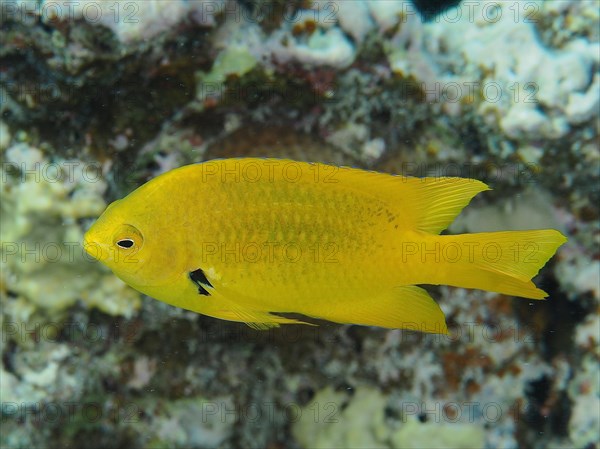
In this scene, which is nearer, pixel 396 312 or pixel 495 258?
pixel 495 258

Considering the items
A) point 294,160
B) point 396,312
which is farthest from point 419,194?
point 294,160

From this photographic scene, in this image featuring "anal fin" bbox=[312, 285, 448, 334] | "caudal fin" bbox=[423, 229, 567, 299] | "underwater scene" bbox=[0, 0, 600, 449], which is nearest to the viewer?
"caudal fin" bbox=[423, 229, 567, 299]

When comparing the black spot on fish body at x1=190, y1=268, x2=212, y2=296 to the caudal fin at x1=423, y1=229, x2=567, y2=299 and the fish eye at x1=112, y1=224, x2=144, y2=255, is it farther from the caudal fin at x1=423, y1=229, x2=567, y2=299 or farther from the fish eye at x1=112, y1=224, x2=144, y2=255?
the caudal fin at x1=423, y1=229, x2=567, y2=299

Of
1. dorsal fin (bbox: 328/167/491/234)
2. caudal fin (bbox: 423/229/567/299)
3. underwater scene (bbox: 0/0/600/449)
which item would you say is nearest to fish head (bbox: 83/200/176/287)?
underwater scene (bbox: 0/0/600/449)

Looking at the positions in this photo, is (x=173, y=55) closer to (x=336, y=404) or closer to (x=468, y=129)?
(x=468, y=129)

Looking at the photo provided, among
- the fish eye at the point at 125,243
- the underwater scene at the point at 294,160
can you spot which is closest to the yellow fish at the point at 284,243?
the fish eye at the point at 125,243

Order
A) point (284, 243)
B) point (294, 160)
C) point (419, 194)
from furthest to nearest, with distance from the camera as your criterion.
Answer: point (294, 160) < point (419, 194) < point (284, 243)

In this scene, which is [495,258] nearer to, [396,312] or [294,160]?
[396,312]

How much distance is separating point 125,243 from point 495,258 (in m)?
1.43

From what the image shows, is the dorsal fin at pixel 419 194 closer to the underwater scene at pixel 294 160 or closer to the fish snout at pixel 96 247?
the underwater scene at pixel 294 160

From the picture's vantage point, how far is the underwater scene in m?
2.83

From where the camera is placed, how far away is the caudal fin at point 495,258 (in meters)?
1.95

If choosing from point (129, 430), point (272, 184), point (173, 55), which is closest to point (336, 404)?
point (129, 430)

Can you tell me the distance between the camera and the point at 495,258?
1979 mm
